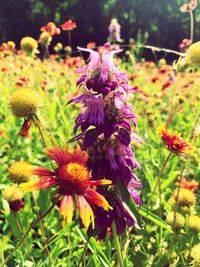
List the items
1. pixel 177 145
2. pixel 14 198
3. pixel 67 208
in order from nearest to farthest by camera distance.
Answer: pixel 67 208 < pixel 14 198 < pixel 177 145

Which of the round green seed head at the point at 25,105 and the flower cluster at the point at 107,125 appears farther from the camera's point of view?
the round green seed head at the point at 25,105

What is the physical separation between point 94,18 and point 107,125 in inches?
693

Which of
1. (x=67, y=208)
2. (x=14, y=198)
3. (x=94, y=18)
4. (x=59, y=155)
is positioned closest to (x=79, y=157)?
(x=59, y=155)

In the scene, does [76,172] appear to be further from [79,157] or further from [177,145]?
[177,145]

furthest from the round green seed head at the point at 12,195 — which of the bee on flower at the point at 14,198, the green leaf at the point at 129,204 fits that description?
the green leaf at the point at 129,204

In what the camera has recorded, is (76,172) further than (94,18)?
No

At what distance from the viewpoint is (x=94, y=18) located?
59.3 ft

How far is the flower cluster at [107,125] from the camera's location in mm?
1019

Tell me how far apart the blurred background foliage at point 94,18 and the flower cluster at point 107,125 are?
15121mm

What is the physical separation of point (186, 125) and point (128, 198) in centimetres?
198

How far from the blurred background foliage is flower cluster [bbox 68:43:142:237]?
15.1 m

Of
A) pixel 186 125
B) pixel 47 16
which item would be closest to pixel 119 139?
pixel 186 125

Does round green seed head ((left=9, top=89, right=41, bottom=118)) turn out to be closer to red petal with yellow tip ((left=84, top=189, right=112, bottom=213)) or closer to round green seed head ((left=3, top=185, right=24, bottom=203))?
round green seed head ((left=3, top=185, right=24, bottom=203))

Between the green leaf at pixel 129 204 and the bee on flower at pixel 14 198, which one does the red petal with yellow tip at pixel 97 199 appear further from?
the bee on flower at pixel 14 198
